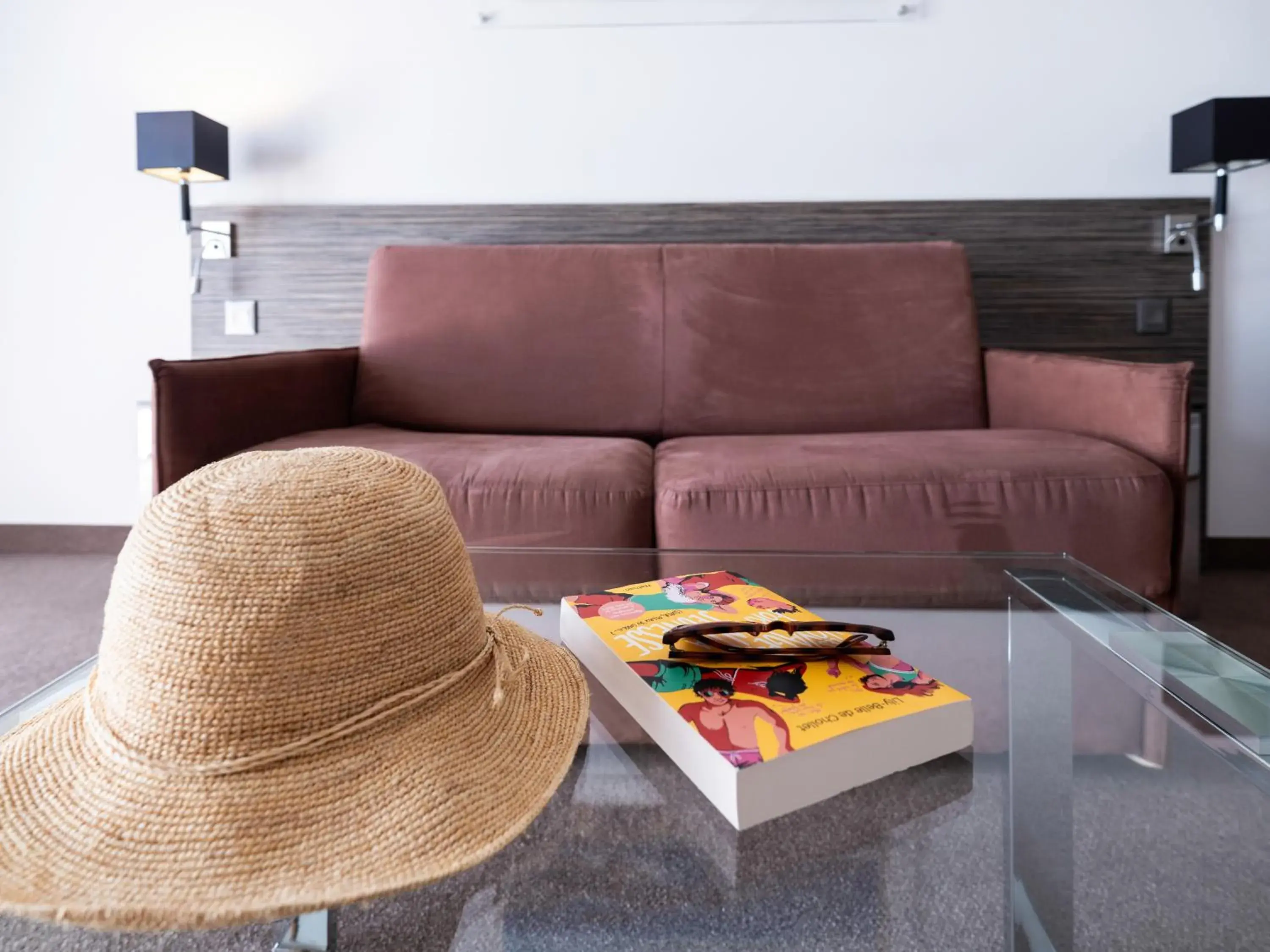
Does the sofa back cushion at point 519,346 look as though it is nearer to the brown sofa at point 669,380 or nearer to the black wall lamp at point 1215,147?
the brown sofa at point 669,380

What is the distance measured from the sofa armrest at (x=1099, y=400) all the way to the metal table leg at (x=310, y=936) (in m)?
1.33

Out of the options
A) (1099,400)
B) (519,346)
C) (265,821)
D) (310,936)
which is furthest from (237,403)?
(1099,400)

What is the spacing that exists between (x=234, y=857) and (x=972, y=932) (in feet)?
1.39

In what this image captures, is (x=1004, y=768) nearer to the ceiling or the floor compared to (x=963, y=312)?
nearer to the floor

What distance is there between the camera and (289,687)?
1.35 ft

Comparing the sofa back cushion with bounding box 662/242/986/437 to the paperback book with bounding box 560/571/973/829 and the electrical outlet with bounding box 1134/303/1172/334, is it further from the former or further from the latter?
the paperback book with bounding box 560/571/973/829

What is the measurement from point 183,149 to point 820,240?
165 cm

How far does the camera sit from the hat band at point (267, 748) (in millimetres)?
395

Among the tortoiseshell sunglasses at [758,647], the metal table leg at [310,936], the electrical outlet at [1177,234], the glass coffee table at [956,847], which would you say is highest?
the electrical outlet at [1177,234]

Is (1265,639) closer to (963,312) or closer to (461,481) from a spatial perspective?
(963,312)

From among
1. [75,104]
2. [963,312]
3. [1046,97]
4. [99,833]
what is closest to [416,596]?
[99,833]

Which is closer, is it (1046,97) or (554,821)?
(554,821)

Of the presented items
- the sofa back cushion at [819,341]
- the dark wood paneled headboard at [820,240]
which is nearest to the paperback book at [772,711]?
the sofa back cushion at [819,341]

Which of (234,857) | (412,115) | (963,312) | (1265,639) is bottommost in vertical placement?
(1265,639)
